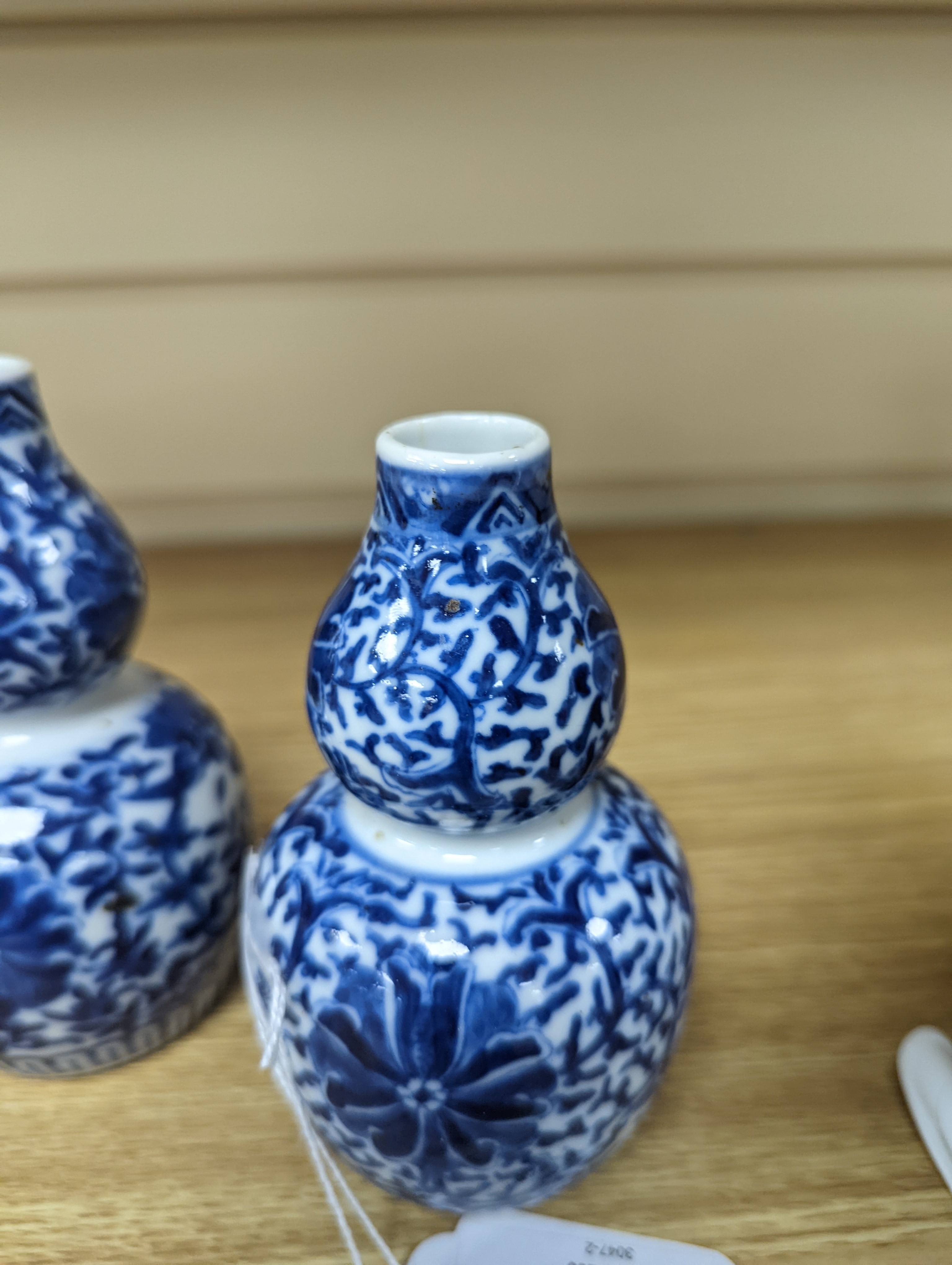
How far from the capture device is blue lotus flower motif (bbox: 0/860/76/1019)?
424mm

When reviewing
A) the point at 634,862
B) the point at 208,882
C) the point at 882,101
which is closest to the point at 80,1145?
the point at 208,882

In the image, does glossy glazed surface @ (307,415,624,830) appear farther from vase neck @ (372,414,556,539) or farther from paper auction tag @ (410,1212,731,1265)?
paper auction tag @ (410,1212,731,1265)

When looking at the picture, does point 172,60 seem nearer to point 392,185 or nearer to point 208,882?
point 392,185

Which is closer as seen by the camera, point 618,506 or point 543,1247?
point 543,1247

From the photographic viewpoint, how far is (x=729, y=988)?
0.57 metres

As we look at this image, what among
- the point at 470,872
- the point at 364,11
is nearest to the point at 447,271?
the point at 364,11

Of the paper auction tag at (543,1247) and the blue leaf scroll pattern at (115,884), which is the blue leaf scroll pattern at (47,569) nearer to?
the blue leaf scroll pattern at (115,884)

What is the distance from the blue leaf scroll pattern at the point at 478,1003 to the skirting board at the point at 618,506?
Answer: 0.79 metres

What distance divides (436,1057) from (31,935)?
187mm

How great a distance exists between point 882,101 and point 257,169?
23.4 inches

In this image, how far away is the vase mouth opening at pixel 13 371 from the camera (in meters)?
0.41

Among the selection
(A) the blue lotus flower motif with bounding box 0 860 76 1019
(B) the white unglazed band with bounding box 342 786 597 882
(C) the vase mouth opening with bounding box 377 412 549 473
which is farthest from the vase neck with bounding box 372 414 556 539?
(A) the blue lotus flower motif with bounding box 0 860 76 1019

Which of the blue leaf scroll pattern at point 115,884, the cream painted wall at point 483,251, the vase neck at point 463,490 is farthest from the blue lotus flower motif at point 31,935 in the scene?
the cream painted wall at point 483,251

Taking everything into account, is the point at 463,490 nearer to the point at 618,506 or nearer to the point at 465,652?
the point at 465,652
